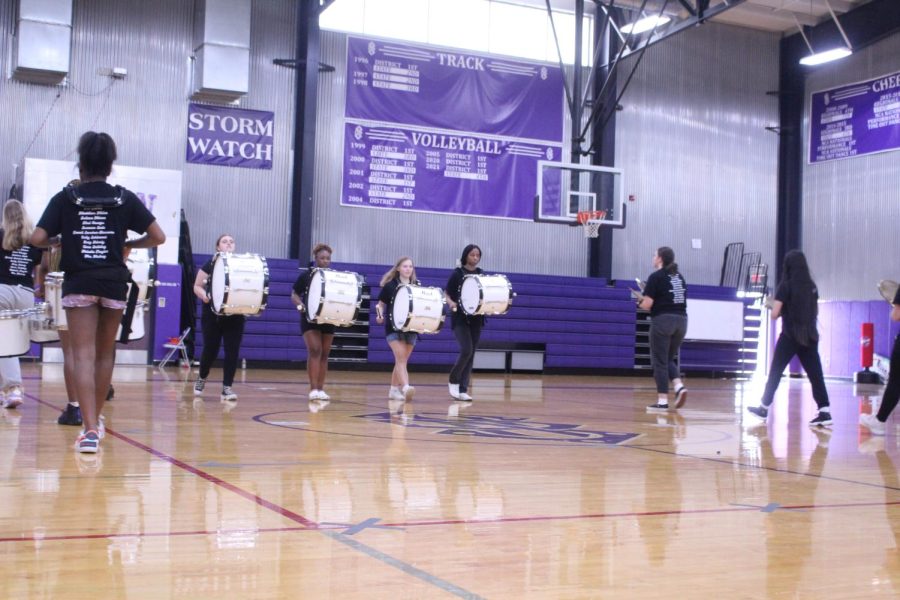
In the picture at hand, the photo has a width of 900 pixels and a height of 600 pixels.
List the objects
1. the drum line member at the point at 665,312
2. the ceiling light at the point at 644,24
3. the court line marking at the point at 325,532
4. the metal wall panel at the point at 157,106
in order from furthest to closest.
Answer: the ceiling light at the point at 644,24 → the metal wall panel at the point at 157,106 → the drum line member at the point at 665,312 → the court line marking at the point at 325,532

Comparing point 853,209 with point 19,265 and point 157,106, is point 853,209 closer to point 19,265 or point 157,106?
point 157,106

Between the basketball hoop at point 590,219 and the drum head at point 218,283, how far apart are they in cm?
1011

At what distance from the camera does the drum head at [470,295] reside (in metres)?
11.1

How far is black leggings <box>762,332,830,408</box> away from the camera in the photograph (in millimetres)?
9414

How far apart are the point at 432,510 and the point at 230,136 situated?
16.2m

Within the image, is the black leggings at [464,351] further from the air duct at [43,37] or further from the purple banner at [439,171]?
the air duct at [43,37]

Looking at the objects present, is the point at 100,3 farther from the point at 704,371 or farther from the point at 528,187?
the point at 704,371

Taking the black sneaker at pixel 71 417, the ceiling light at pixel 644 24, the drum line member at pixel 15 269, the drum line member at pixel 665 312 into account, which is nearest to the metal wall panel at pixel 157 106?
the ceiling light at pixel 644 24

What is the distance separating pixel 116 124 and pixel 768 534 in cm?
1695

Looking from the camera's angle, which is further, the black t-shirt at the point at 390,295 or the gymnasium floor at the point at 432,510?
the black t-shirt at the point at 390,295

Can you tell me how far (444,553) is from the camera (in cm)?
342

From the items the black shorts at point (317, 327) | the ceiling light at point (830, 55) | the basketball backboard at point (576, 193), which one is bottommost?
the black shorts at point (317, 327)

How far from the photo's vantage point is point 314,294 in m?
9.90

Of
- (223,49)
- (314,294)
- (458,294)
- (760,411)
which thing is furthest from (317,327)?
(223,49)
